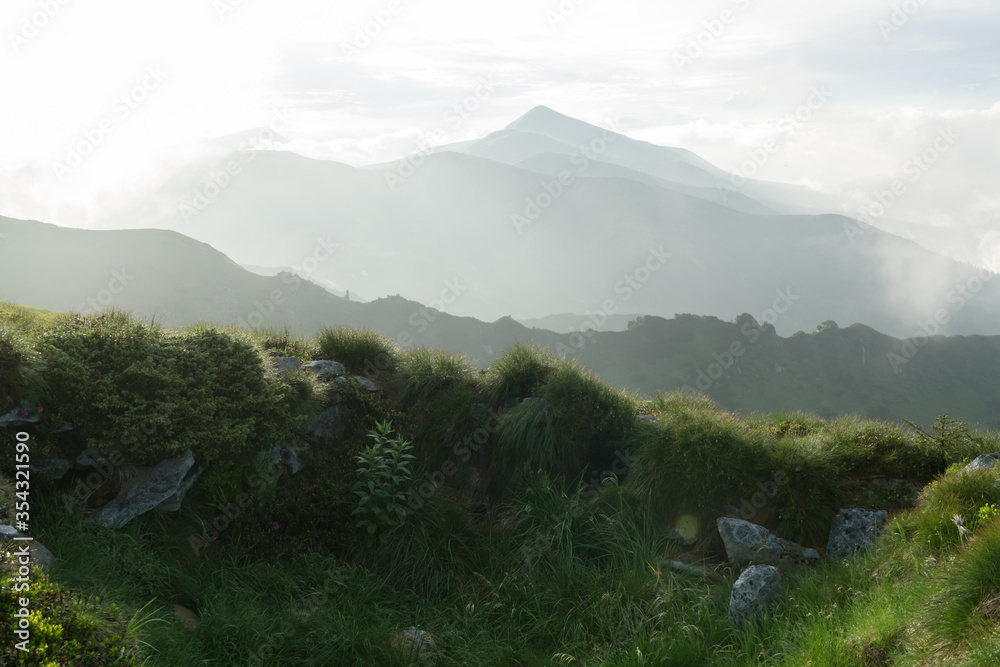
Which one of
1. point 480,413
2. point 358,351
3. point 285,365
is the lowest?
point 480,413

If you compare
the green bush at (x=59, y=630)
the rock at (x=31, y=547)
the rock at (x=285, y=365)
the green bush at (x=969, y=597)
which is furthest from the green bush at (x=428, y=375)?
the green bush at (x=969, y=597)

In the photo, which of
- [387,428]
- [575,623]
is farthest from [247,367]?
[575,623]

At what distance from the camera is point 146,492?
6.80 meters

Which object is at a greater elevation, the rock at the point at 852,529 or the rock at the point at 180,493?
the rock at the point at 180,493

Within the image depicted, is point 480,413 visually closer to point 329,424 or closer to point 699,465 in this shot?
point 329,424

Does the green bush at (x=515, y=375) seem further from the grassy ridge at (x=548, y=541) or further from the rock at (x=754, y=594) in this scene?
the rock at (x=754, y=594)

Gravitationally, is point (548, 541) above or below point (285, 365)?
below

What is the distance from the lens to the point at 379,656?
5625 mm

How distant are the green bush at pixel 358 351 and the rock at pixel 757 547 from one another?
640 cm

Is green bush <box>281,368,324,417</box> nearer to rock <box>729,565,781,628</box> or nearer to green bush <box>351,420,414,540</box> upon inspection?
green bush <box>351,420,414,540</box>

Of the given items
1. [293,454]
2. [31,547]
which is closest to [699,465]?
[293,454]

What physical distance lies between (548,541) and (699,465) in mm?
2409

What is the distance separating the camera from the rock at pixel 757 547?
696 cm

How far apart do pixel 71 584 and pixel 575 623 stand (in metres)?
4.94
